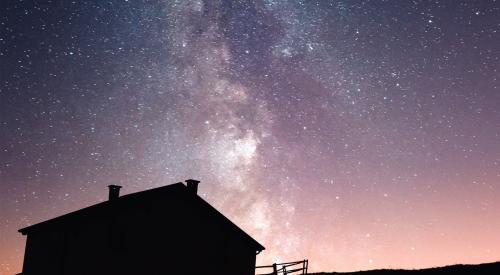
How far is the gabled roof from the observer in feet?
62.4

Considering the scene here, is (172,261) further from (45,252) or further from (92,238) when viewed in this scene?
(45,252)

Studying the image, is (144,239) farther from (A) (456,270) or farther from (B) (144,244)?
(A) (456,270)

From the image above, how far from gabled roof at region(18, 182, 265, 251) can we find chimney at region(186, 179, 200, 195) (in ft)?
0.59

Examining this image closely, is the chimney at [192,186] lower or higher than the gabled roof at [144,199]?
higher

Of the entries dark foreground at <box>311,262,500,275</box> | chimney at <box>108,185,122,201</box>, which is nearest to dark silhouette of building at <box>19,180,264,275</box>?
chimney at <box>108,185,122,201</box>

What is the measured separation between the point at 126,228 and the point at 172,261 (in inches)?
107

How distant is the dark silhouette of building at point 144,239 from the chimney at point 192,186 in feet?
0.17

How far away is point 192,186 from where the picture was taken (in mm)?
22609

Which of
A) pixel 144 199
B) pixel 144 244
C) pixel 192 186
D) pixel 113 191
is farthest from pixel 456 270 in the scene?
pixel 113 191

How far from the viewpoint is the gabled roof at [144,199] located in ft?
62.4

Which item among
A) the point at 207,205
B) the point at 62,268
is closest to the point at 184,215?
the point at 207,205

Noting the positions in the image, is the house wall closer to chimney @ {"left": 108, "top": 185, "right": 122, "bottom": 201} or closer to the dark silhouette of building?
the dark silhouette of building

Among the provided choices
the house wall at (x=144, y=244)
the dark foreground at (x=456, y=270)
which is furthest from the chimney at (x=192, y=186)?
the dark foreground at (x=456, y=270)

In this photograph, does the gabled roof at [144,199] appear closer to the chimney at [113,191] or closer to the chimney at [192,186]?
the chimney at [192,186]
